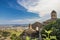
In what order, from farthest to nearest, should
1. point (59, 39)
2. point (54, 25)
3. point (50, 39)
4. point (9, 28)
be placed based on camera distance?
point (9, 28) < point (54, 25) < point (59, 39) < point (50, 39)

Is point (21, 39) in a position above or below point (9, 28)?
below

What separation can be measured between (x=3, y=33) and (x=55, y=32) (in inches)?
276

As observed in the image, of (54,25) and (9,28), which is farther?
(9,28)

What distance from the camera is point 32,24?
10.8 metres

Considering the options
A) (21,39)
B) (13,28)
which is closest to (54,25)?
(21,39)

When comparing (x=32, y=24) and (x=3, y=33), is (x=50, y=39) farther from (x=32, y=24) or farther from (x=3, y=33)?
(x=3, y=33)

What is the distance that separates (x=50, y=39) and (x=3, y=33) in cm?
730

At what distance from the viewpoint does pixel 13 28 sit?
11.4m

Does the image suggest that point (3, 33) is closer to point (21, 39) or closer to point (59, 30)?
point (21, 39)

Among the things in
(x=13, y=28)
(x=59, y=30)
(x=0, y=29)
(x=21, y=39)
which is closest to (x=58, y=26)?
(x=59, y=30)

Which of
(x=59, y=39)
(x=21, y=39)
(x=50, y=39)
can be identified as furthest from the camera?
(x=21, y=39)

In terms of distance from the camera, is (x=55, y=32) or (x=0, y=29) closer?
(x=55, y=32)

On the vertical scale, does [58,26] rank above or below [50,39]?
above

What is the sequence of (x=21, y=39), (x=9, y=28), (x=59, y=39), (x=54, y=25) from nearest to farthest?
1. (x=59, y=39)
2. (x=54, y=25)
3. (x=21, y=39)
4. (x=9, y=28)
